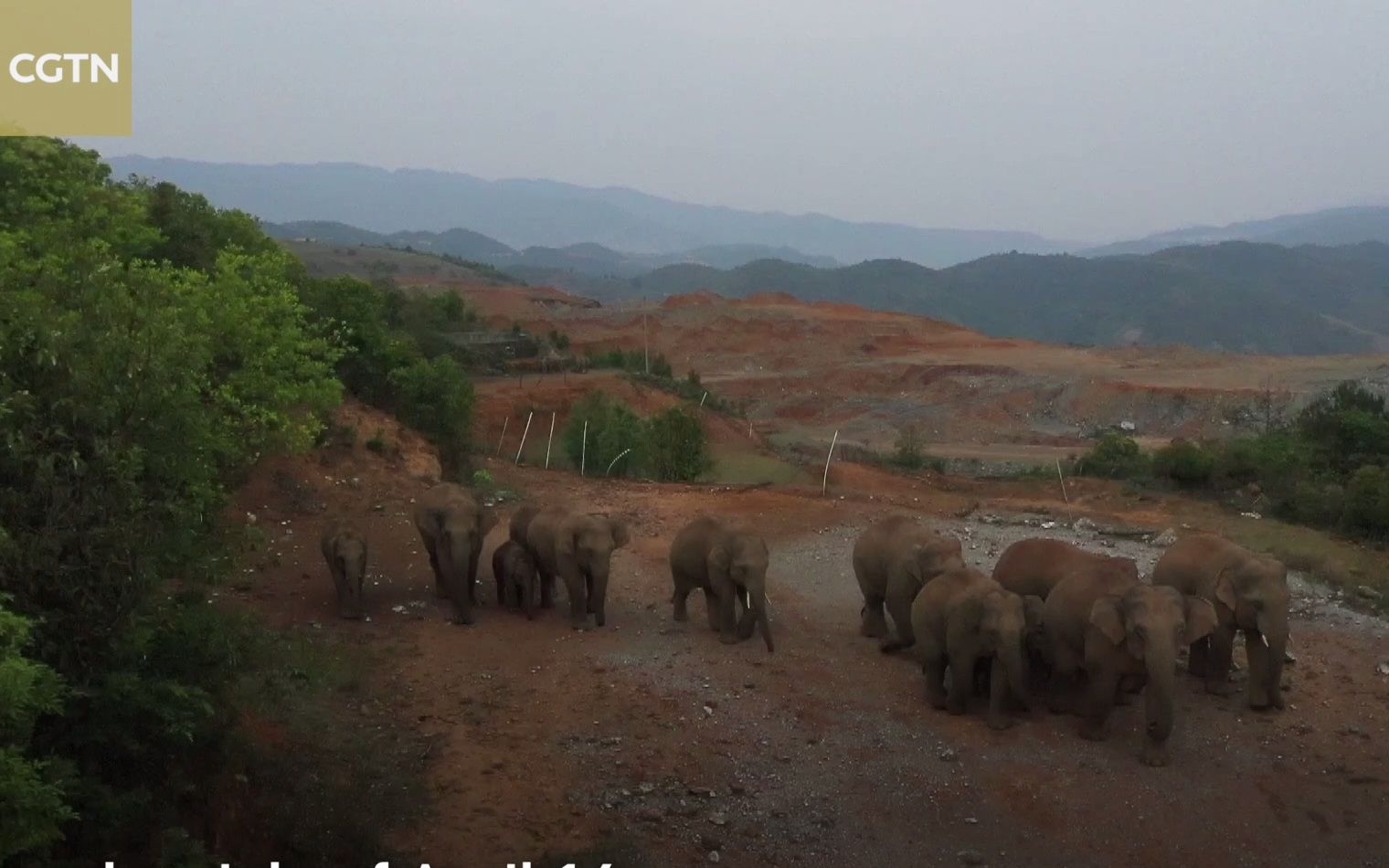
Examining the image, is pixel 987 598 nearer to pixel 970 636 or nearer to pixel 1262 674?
pixel 970 636

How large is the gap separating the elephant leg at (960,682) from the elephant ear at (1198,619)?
193 centimetres

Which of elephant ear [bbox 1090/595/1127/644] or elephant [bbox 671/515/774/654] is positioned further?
elephant [bbox 671/515/774/654]

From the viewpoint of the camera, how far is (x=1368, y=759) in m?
10.5

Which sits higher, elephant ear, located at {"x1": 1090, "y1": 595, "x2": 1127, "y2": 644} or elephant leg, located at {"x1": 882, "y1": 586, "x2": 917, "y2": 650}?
elephant ear, located at {"x1": 1090, "y1": 595, "x2": 1127, "y2": 644}

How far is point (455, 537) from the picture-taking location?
539 inches

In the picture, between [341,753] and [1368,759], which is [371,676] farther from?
[1368,759]

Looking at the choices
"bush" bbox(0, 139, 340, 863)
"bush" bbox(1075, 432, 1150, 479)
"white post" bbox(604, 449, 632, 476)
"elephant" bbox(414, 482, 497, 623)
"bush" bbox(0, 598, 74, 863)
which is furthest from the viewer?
"bush" bbox(1075, 432, 1150, 479)

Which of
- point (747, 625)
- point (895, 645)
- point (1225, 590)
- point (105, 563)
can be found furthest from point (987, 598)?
point (105, 563)

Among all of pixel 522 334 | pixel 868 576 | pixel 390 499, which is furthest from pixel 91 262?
pixel 522 334

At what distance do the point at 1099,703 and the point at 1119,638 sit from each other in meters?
0.69

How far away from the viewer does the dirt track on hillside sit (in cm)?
905

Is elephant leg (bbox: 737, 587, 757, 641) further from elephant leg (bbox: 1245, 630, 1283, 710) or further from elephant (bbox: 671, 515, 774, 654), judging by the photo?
elephant leg (bbox: 1245, 630, 1283, 710)

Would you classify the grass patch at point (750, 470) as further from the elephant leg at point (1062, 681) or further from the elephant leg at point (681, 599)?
the elephant leg at point (1062, 681)

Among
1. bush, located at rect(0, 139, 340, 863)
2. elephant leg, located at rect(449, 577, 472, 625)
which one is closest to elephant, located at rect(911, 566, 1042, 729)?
elephant leg, located at rect(449, 577, 472, 625)
